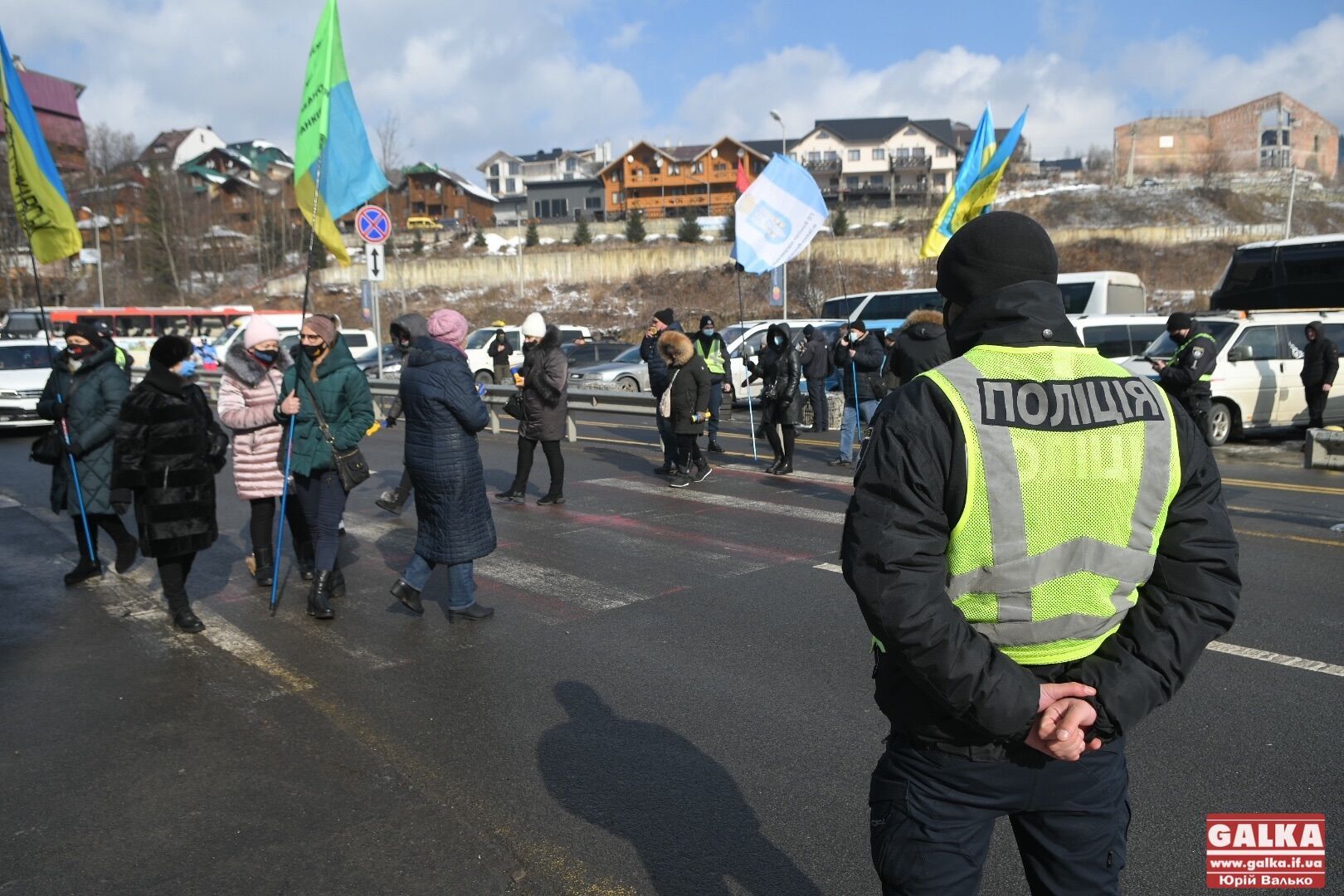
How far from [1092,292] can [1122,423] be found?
22.2 meters

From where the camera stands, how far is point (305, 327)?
21.3 feet

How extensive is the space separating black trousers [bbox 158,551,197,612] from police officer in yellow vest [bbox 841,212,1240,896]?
17.3ft

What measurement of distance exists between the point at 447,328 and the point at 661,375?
6242mm

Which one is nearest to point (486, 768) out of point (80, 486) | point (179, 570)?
point (179, 570)

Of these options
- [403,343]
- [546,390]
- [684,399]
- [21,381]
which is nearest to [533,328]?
[546,390]

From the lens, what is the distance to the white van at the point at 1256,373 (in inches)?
571

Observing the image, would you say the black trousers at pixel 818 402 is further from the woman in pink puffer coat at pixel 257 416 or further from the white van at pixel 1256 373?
the woman in pink puffer coat at pixel 257 416

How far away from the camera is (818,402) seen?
Answer: 15.8 metres

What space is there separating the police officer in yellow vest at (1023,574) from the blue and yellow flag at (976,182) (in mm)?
10233

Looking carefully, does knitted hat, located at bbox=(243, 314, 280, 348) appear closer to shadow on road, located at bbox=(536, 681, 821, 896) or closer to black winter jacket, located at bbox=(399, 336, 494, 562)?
black winter jacket, located at bbox=(399, 336, 494, 562)

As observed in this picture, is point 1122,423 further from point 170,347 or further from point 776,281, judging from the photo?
point 776,281

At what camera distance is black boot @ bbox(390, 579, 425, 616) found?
629 cm

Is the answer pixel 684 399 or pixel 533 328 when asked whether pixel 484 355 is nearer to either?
pixel 684 399

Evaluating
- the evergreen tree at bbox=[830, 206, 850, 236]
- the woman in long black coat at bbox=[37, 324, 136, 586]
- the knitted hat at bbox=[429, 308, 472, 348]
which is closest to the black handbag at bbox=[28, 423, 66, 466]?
the woman in long black coat at bbox=[37, 324, 136, 586]
